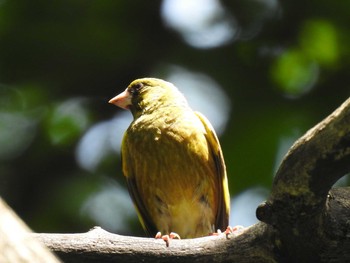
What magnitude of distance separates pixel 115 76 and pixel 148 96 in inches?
38.0

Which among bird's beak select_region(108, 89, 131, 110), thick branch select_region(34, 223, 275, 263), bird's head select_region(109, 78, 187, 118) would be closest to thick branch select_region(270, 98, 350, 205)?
thick branch select_region(34, 223, 275, 263)

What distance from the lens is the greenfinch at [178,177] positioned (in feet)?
19.2

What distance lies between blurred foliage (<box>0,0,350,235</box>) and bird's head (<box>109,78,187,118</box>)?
1.73ft

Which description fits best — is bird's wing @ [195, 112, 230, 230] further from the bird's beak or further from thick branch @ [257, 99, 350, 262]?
thick branch @ [257, 99, 350, 262]

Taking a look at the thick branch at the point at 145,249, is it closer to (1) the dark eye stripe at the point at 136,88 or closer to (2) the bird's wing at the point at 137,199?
(2) the bird's wing at the point at 137,199

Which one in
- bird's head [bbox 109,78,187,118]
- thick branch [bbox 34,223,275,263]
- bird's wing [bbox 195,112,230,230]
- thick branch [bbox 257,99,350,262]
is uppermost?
bird's head [bbox 109,78,187,118]

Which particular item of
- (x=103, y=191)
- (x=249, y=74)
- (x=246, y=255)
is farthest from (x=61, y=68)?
(x=246, y=255)

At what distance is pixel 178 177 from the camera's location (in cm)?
585

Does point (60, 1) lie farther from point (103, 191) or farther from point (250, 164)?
point (250, 164)

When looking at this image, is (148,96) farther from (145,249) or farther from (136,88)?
(145,249)

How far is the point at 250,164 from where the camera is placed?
22.1 ft

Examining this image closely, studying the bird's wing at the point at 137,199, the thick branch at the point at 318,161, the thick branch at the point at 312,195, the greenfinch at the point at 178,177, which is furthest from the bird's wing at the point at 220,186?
the thick branch at the point at 318,161

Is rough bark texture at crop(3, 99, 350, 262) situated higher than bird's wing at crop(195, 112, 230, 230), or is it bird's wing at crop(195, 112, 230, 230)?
bird's wing at crop(195, 112, 230, 230)

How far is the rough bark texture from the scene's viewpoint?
325 cm
